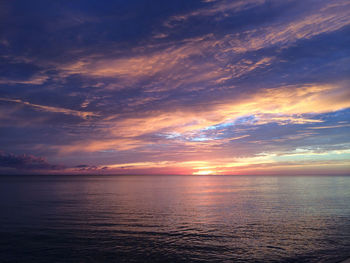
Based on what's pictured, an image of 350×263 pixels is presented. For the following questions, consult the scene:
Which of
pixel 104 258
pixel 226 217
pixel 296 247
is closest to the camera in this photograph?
pixel 104 258

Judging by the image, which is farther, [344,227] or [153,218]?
[153,218]

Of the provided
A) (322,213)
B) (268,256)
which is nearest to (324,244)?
(268,256)

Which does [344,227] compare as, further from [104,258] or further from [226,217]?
[104,258]

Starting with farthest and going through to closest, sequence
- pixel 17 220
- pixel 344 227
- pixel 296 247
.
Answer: pixel 17 220
pixel 344 227
pixel 296 247

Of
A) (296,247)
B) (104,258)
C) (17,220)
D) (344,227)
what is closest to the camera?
(104,258)

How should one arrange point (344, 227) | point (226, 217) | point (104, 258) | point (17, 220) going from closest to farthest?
point (104, 258)
point (344, 227)
point (17, 220)
point (226, 217)

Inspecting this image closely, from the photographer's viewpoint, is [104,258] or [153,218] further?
[153,218]

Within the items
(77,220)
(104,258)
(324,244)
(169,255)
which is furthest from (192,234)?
(77,220)

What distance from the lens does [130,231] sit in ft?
101

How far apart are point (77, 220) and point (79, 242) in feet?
41.2

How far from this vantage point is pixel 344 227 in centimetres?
3234

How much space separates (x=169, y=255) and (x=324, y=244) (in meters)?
16.1

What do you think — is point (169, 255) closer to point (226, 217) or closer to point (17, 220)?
point (226, 217)

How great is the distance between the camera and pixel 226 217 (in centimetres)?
4062
